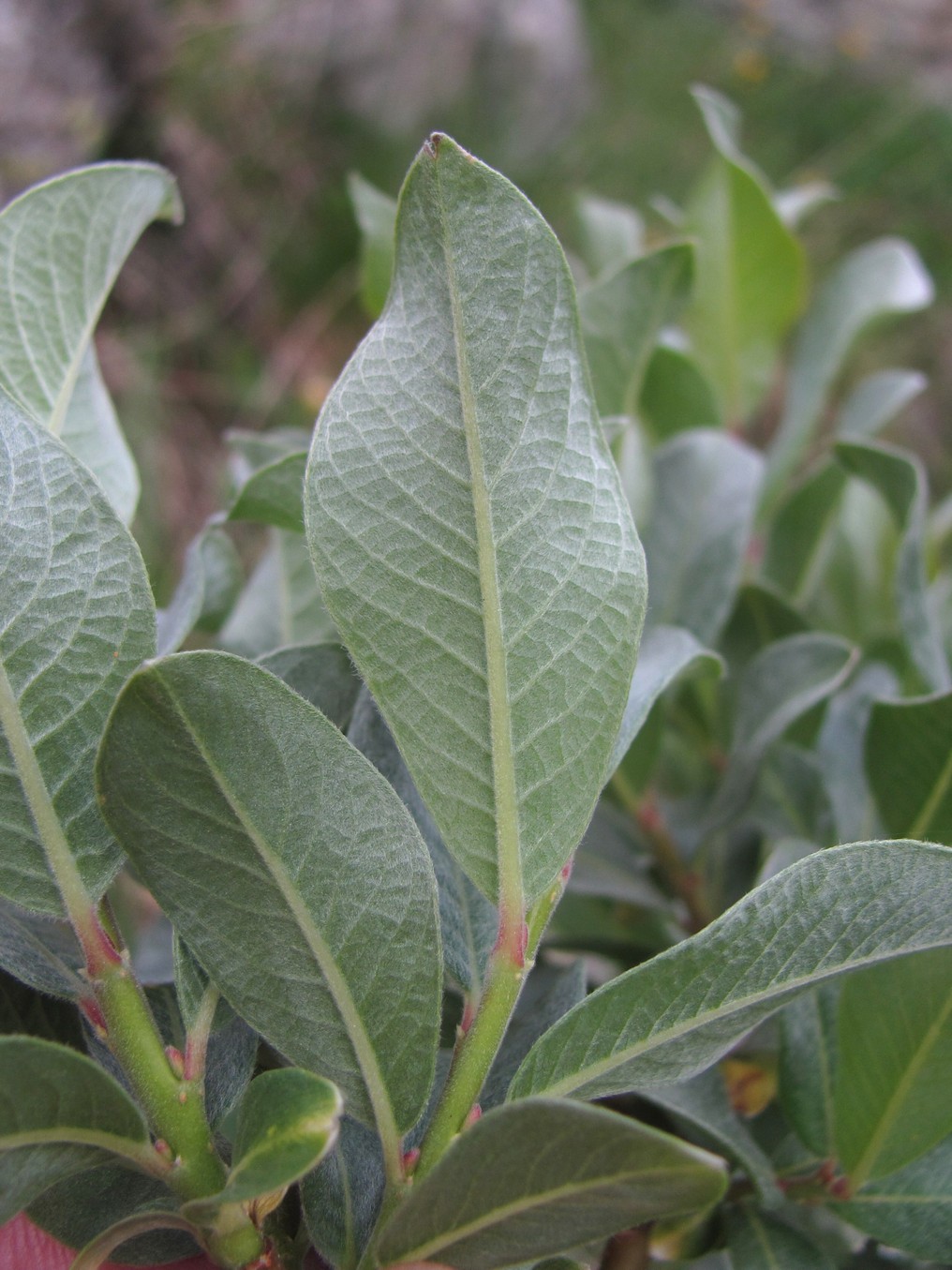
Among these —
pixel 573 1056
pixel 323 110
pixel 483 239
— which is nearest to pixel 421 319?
pixel 483 239

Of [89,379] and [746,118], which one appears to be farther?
[746,118]

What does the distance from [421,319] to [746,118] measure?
13.8 feet

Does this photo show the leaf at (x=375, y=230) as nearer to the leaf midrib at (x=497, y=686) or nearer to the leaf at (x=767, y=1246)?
the leaf midrib at (x=497, y=686)

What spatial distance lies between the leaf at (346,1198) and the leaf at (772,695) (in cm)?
36

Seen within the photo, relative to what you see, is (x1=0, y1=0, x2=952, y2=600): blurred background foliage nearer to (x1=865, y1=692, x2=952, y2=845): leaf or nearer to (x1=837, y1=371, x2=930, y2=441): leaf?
(x1=837, y1=371, x2=930, y2=441): leaf

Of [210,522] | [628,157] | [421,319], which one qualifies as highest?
[628,157]

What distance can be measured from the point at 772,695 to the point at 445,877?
307mm

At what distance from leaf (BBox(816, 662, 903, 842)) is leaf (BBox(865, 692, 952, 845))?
0.02 metres

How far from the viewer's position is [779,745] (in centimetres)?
81

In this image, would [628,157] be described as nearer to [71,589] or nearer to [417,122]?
[417,122]

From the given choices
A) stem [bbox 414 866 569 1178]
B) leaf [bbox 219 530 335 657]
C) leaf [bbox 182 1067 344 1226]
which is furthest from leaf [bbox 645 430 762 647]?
leaf [bbox 182 1067 344 1226]

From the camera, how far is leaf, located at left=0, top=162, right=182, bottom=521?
1.89ft

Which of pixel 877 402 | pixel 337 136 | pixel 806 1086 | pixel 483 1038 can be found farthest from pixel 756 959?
pixel 337 136

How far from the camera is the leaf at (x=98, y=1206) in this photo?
487mm
